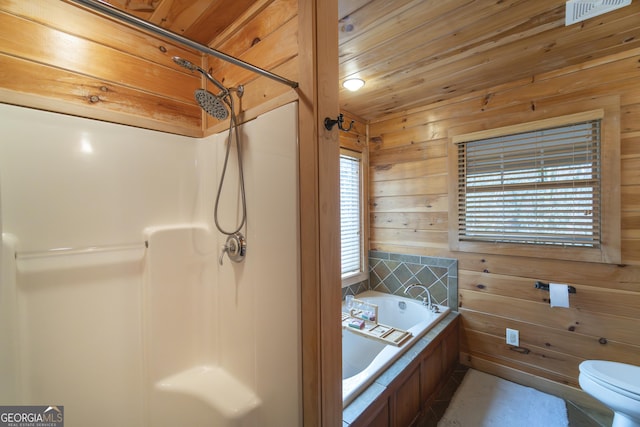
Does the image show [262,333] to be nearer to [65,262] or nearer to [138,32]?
[65,262]

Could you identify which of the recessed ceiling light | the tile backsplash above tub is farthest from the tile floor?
the recessed ceiling light

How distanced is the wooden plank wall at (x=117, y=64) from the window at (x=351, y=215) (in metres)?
1.62

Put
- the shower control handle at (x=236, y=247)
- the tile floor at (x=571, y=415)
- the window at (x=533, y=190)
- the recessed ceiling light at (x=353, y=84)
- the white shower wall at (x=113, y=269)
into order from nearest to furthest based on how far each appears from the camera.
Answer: the white shower wall at (x=113, y=269) → the shower control handle at (x=236, y=247) → the tile floor at (x=571, y=415) → the window at (x=533, y=190) → the recessed ceiling light at (x=353, y=84)

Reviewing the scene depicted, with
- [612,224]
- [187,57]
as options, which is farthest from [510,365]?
[187,57]

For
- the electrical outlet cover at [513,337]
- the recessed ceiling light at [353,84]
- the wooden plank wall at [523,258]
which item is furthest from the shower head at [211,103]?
the electrical outlet cover at [513,337]

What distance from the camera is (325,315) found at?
979mm

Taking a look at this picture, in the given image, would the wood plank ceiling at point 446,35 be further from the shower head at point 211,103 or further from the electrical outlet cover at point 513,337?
the electrical outlet cover at point 513,337

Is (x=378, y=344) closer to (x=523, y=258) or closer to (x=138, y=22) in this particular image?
(x=523, y=258)

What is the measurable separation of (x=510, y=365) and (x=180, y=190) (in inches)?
116

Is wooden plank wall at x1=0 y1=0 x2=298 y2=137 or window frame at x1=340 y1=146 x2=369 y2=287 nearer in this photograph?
wooden plank wall at x1=0 y1=0 x2=298 y2=137

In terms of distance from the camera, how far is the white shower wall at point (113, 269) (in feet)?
3.39

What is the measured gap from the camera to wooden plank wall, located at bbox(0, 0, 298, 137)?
1.05 meters

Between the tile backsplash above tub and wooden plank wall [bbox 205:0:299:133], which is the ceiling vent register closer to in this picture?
wooden plank wall [bbox 205:0:299:133]

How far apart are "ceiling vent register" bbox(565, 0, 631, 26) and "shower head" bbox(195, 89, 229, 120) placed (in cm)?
184
